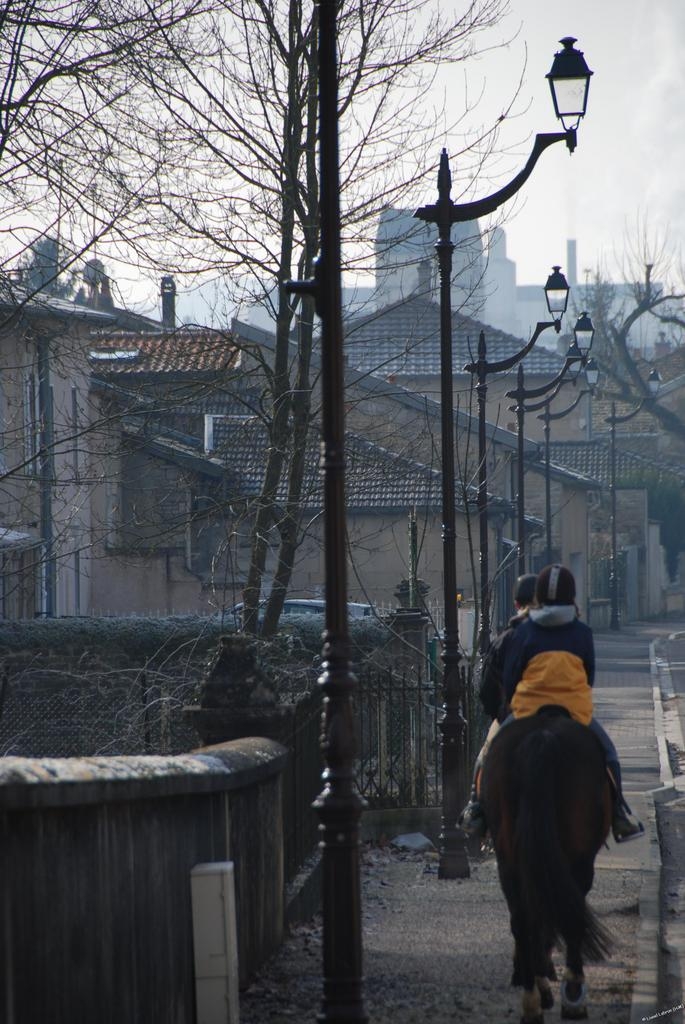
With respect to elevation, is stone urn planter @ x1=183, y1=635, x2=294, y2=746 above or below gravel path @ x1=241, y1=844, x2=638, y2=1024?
above

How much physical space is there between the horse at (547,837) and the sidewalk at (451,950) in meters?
0.41

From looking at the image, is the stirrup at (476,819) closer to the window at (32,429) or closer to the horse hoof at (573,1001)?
the horse hoof at (573,1001)

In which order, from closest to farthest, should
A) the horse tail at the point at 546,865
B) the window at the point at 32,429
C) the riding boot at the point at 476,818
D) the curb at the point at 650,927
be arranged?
the horse tail at the point at 546,865 → the curb at the point at 650,927 → the riding boot at the point at 476,818 → the window at the point at 32,429

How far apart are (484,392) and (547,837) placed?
1257 cm

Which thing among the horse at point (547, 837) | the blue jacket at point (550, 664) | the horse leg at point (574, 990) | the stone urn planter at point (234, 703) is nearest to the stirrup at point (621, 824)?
the horse at point (547, 837)

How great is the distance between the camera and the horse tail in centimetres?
691

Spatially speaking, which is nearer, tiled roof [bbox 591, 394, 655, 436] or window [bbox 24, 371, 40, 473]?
window [bbox 24, 371, 40, 473]

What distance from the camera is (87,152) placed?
13.5m

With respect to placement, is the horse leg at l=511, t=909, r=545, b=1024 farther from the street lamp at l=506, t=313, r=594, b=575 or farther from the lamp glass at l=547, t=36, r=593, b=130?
the street lamp at l=506, t=313, r=594, b=575

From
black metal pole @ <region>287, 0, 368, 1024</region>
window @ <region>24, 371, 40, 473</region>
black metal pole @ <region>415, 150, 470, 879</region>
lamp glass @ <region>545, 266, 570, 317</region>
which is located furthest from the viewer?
lamp glass @ <region>545, 266, 570, 317</region>

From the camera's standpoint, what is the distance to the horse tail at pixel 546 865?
6.91 meters

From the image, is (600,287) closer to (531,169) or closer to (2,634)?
(2,634)

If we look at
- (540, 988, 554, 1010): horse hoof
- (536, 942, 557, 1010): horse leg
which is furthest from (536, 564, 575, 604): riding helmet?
(540, 988, 554, 1010): horse hoof

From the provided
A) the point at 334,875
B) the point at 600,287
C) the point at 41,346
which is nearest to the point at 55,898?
the point at 334,875
